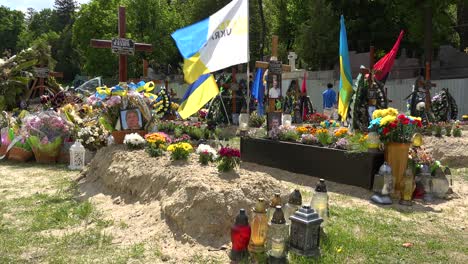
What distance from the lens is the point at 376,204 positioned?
677 cm

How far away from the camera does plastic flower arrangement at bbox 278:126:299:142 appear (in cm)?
943

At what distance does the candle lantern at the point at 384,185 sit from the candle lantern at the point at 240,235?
3.39 m

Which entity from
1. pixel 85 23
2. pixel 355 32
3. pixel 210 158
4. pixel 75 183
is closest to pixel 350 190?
pixel 210 158

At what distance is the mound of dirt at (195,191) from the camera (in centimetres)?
468

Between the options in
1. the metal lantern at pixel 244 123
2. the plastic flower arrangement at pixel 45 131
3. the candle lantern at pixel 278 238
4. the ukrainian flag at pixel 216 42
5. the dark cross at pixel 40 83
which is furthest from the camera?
the dark cross at pixel 40 83

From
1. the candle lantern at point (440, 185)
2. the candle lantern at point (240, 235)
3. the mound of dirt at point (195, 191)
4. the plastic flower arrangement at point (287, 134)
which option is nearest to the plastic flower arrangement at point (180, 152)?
the mound of dirt at point (195, 191)

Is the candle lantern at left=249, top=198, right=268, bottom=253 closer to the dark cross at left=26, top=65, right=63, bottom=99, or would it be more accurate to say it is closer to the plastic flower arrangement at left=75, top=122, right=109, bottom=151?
the plastic flower arrangement at left=75, top=122, right=109, bottom=151

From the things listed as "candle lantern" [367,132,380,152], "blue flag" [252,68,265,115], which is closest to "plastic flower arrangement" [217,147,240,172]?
"candle lantern" [367,132,380,152]

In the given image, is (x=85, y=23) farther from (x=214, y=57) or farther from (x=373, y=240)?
(x=373, y=240)

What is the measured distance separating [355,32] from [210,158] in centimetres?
2829

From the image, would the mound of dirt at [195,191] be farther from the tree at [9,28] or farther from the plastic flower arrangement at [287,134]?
the tree at [9,28]

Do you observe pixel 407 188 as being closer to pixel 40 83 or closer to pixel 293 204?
pixel 293 204

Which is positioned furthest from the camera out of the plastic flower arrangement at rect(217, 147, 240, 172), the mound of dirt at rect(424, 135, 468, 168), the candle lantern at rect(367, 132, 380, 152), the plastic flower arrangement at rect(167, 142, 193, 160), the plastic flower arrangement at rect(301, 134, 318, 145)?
the mound of dirt at rect(424, 135, 468, 168)

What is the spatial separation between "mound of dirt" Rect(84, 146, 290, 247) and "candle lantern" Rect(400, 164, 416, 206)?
2.44m
